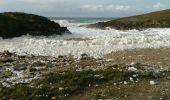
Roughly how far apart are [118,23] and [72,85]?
163ft

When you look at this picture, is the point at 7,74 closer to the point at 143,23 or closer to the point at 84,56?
the point at 84,56

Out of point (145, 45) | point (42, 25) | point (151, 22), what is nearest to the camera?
point (145, 45)

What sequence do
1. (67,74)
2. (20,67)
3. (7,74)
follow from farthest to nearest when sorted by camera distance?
(20,67), (7,74), (67,74)

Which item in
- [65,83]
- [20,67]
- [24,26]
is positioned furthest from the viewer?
[24,26]

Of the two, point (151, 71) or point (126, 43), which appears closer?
point (151, 71)

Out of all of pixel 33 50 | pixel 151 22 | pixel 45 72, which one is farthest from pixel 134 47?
pixel 151 22

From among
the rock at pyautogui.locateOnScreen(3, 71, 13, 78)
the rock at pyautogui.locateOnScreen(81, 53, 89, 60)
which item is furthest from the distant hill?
the rock at pyautogui.locateOnScreen(3, 71, 13, 78)

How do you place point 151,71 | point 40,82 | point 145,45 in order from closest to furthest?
point 40,82, point 151,71, point 145,45

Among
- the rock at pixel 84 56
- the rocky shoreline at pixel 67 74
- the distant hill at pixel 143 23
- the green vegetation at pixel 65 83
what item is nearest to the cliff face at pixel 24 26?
the rock at pixel 84 56

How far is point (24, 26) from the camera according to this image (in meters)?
43.3

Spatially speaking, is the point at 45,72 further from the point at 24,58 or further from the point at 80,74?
the point at 24,58

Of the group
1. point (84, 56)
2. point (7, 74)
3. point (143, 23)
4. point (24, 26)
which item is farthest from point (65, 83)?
point (143, 23)

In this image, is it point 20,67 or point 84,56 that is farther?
point 84,56

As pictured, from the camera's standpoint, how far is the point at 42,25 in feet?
150
